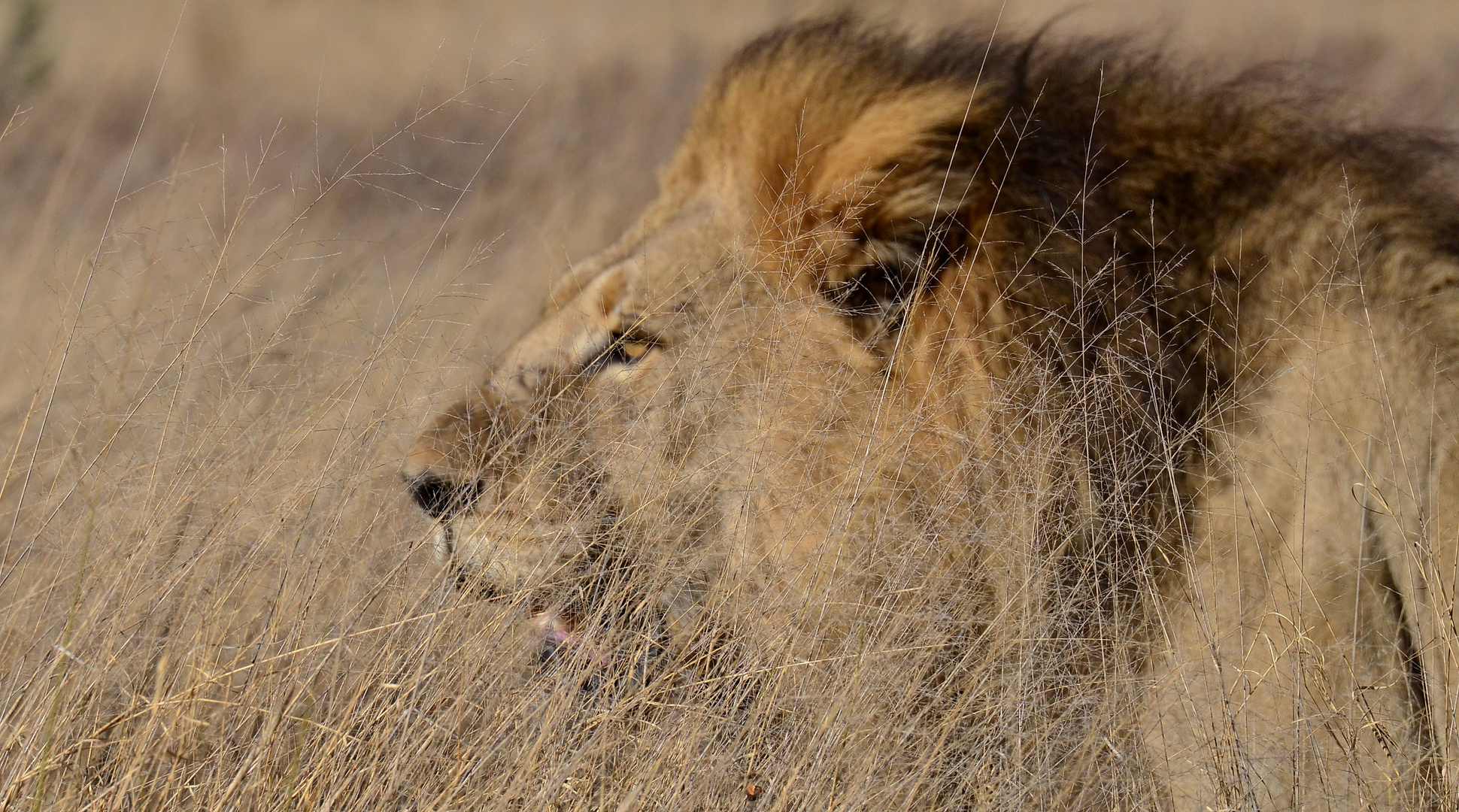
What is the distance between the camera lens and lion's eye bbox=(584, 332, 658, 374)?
2447mm

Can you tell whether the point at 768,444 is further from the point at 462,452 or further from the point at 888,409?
the point at 462,452

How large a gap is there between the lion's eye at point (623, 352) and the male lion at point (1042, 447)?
2cm

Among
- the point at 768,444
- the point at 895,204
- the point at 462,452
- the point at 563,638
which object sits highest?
the point at 895,204

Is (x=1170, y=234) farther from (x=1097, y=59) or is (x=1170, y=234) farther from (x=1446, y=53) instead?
(x=1446, y=53)

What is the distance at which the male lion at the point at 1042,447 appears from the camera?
6.96ft

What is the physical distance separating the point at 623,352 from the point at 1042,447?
900 mm

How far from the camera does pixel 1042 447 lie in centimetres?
219

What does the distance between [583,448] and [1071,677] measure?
105 cm

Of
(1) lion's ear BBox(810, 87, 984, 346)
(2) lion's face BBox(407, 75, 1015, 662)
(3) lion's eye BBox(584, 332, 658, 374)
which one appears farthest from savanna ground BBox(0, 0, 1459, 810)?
(1) lion's ear BBox(810, 87, 984, 346)

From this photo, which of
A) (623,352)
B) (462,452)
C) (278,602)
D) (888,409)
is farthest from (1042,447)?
(278,602)

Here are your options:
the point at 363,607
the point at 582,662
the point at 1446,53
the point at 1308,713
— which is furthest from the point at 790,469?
the point at 1446,53

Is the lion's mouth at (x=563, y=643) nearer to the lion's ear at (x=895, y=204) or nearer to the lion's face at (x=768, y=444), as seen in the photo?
the lion's face at (x=768, y=444)

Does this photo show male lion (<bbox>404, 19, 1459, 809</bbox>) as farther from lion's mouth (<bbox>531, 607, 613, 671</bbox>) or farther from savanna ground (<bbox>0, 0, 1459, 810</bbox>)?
savanna ground (<bbox>0, 0, 1459, 810</bbox>)

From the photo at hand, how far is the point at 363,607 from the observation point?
2104 mm
